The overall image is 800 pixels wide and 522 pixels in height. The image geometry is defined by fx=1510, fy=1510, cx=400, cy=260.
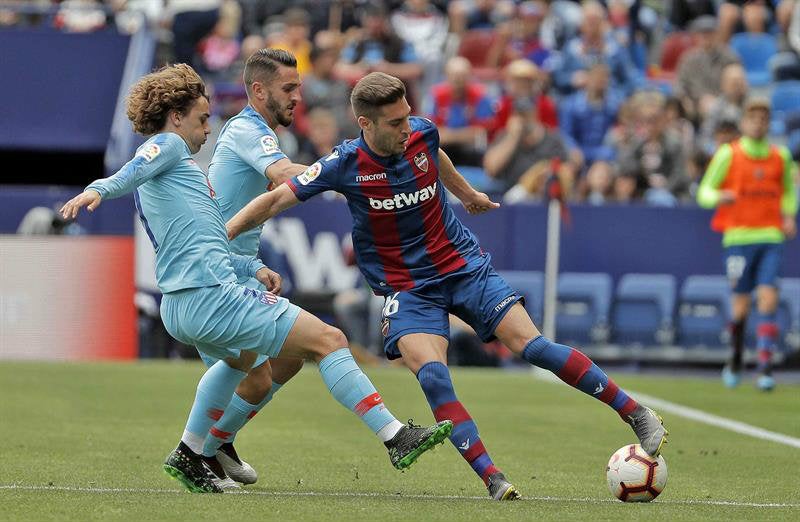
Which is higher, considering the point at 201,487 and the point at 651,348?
the point at 201,487

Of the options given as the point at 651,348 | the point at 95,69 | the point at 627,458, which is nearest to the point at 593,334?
the point at 651,348

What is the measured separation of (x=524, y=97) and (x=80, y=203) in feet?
39.5

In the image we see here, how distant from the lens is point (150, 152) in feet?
21.0

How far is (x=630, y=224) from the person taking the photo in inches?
635

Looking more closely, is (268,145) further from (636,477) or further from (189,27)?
(189,27)

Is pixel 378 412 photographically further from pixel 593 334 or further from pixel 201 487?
pixel 593 334

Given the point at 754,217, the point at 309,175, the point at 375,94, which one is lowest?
the point at 754,217

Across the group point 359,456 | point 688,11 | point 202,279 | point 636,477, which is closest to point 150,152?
point 202,279

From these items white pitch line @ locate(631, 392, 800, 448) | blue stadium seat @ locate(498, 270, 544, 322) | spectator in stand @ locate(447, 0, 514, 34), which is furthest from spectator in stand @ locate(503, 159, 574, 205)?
spectator in stand @ locate(447, 0, 514, 34)

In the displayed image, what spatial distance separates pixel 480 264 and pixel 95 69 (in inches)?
466

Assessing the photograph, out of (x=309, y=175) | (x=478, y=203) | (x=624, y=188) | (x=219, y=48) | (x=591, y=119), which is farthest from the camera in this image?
(x=219, y=48)

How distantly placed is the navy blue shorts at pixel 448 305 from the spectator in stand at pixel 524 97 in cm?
1042

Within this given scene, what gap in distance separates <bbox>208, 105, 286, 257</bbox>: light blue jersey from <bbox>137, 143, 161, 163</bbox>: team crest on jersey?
32.0 inches

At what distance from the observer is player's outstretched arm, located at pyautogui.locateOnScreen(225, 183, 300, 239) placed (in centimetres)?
680
